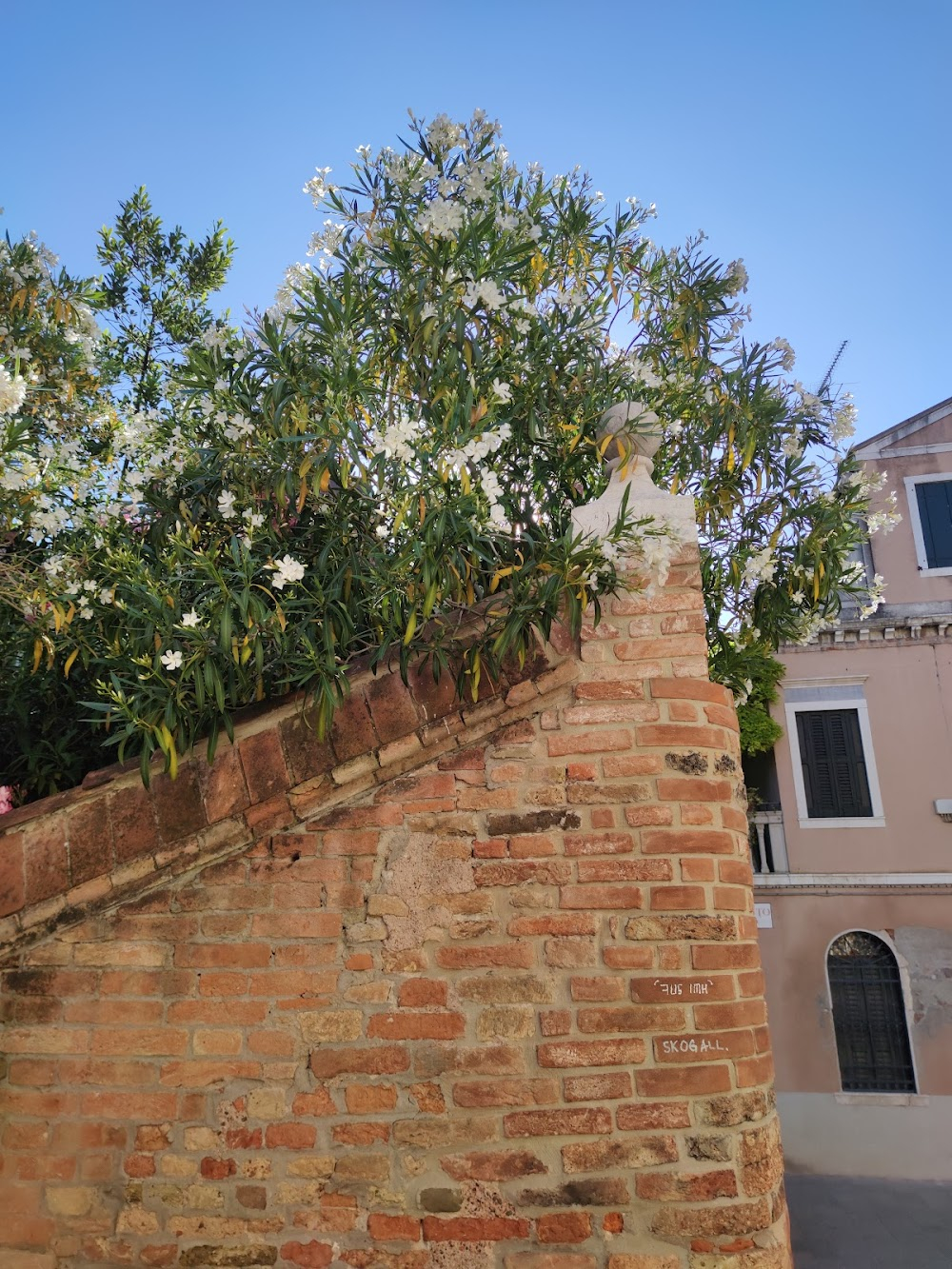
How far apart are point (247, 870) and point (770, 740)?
33.9 ft

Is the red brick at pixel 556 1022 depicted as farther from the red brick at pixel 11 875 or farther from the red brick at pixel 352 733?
the red brick at pixel 11 875

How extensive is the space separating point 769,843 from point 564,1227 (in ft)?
34.1

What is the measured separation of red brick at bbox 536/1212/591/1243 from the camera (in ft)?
9.28

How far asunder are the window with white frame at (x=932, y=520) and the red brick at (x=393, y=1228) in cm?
1196

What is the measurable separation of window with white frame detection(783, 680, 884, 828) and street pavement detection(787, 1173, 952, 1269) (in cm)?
413

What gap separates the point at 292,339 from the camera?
383cm

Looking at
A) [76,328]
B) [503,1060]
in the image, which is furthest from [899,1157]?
[76,328]

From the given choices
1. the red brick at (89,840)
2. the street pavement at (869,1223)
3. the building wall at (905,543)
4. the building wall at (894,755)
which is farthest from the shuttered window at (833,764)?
the red brick at (89,840)

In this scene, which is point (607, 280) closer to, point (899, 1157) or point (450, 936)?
point (450, 936)

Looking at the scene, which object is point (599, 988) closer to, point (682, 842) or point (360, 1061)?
point (682, 842)

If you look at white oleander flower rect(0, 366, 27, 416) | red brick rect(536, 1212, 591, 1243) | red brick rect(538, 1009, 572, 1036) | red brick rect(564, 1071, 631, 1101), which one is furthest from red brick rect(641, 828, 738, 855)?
white oleander flower rect(0, 366, 27, 416)

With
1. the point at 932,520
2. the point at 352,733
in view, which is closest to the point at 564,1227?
the point at 352,733

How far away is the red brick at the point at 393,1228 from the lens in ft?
9.41

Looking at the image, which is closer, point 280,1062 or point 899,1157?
point 280,1062
